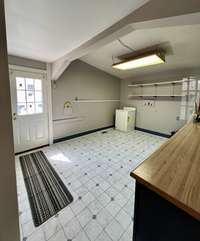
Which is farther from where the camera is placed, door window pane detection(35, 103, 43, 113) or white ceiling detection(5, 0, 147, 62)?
door window pane detection(35, 103, 43, 113)

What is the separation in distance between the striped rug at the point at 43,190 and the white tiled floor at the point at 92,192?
Answer: 0.07 metres

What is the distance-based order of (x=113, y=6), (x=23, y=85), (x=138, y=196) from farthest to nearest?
(x=23, y=85), (x=113, y=6), (x=138, y=196)

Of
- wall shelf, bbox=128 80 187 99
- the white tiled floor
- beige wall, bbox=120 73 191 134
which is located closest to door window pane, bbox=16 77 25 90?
the white tiled floor

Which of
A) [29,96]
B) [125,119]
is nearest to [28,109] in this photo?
[29,96]

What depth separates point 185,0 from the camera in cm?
112

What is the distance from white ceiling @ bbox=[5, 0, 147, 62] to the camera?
52.9 inches

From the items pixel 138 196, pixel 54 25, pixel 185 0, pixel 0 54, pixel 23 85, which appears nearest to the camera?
pixel 0 54

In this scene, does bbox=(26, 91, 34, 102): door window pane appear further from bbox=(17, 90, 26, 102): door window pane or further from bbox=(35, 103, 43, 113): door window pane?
bbox=(35, 103, 43, 113): door window pane

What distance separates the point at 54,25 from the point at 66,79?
6.92ft

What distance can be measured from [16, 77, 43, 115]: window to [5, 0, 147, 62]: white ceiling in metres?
0.85

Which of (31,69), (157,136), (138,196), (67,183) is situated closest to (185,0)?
(138,196)

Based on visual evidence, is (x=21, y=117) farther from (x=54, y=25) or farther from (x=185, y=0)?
(x=185, y=0)

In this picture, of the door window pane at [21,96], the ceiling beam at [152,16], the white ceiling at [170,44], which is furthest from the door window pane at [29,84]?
the ceiling beam at [152,16]

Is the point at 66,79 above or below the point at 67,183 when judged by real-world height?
above
